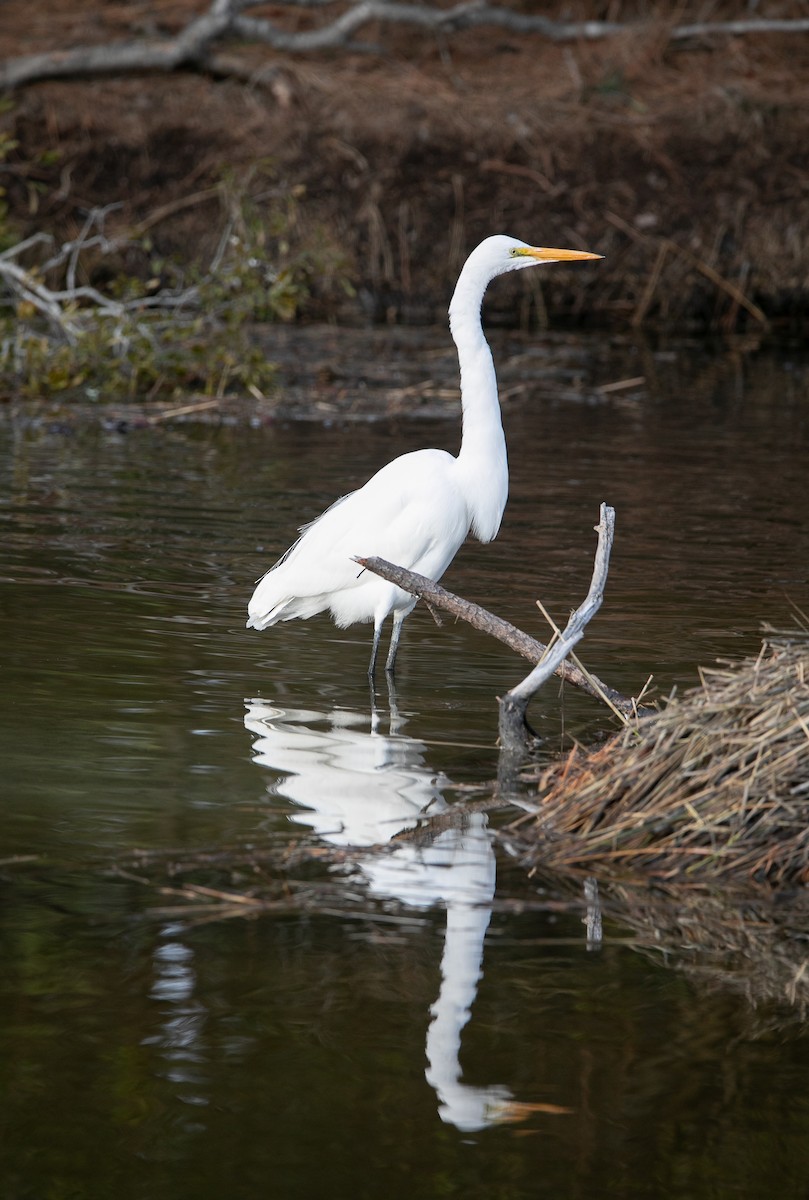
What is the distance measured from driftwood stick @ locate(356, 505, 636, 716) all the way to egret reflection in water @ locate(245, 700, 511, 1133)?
17.7 inches

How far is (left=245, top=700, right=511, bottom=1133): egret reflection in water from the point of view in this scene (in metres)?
3.38

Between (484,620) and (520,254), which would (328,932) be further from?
(520,254)

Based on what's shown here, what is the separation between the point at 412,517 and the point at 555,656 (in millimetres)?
1630

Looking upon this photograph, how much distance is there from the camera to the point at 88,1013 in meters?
3.50

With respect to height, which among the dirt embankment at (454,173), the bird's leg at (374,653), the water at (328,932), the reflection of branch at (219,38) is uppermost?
the reflection of branch at (219,38)

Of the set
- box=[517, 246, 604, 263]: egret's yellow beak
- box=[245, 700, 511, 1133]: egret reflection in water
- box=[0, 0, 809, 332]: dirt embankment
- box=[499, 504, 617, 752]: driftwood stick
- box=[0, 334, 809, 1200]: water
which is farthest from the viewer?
box=[0, 0, 809, 332]: dirt embankment

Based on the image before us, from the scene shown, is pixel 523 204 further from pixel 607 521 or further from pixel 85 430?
pixel 607 521

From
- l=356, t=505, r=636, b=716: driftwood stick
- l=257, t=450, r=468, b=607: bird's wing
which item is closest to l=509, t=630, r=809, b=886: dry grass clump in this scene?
l=356, t=505, r=636, b=716: driftwood stick

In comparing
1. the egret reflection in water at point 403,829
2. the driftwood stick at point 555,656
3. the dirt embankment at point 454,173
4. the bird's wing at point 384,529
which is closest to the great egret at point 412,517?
the bird's wing at point 384,529

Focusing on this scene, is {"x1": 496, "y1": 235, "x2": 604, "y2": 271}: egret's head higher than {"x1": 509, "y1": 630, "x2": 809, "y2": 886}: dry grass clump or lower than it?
higher

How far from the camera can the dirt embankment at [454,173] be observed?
60.4ft

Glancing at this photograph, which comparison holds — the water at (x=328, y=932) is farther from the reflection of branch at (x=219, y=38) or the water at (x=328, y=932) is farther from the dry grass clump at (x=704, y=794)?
the reflection of branch at (x=219, y=38)

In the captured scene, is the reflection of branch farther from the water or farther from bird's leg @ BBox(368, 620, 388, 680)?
bird's leg @ BBox(368, 620, 388, 680)

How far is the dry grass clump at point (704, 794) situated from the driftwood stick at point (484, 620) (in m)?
0.72
